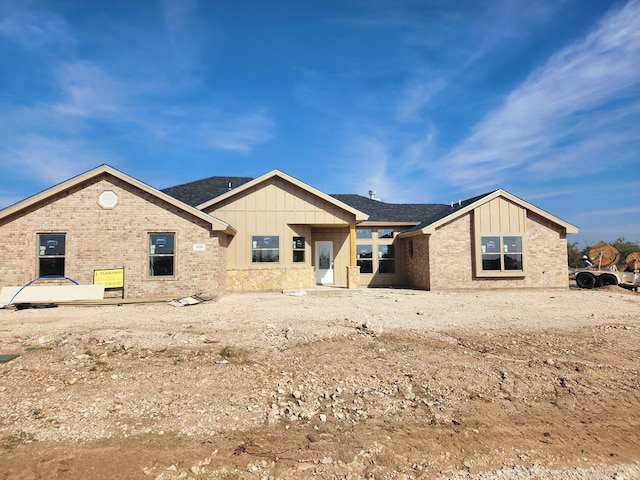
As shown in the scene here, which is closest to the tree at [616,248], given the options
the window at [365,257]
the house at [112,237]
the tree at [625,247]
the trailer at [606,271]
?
the tree at [625,247]

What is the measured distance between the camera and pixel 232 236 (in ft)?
55.3

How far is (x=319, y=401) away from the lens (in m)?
4.63

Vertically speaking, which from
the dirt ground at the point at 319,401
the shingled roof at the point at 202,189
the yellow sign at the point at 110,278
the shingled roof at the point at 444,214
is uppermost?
the shingled roof at the point at 202,189

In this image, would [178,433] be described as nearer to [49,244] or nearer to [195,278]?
[195,278]

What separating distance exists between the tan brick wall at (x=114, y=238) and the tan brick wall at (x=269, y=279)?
7.27 feet

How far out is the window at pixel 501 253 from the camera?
17.5 m

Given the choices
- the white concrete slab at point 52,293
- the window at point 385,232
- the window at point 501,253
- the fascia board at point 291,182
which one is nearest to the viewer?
the white concrete slab at point 52,293

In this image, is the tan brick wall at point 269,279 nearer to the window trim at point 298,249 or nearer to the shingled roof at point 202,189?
the window trim at point 298,249

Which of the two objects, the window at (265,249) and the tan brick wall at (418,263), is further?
the tan brick wall at (418,263)

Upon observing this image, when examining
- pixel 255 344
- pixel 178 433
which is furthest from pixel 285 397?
pixel 255 344

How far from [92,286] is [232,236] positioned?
5930 mm

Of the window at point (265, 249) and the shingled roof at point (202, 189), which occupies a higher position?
the shingled roof at point (202, 189)

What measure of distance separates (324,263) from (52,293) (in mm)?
11734

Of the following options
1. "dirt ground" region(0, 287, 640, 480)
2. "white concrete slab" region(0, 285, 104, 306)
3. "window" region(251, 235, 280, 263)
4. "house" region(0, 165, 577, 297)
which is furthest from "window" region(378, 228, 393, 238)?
"white concrete slab" region(0, 285, 104, 306)
